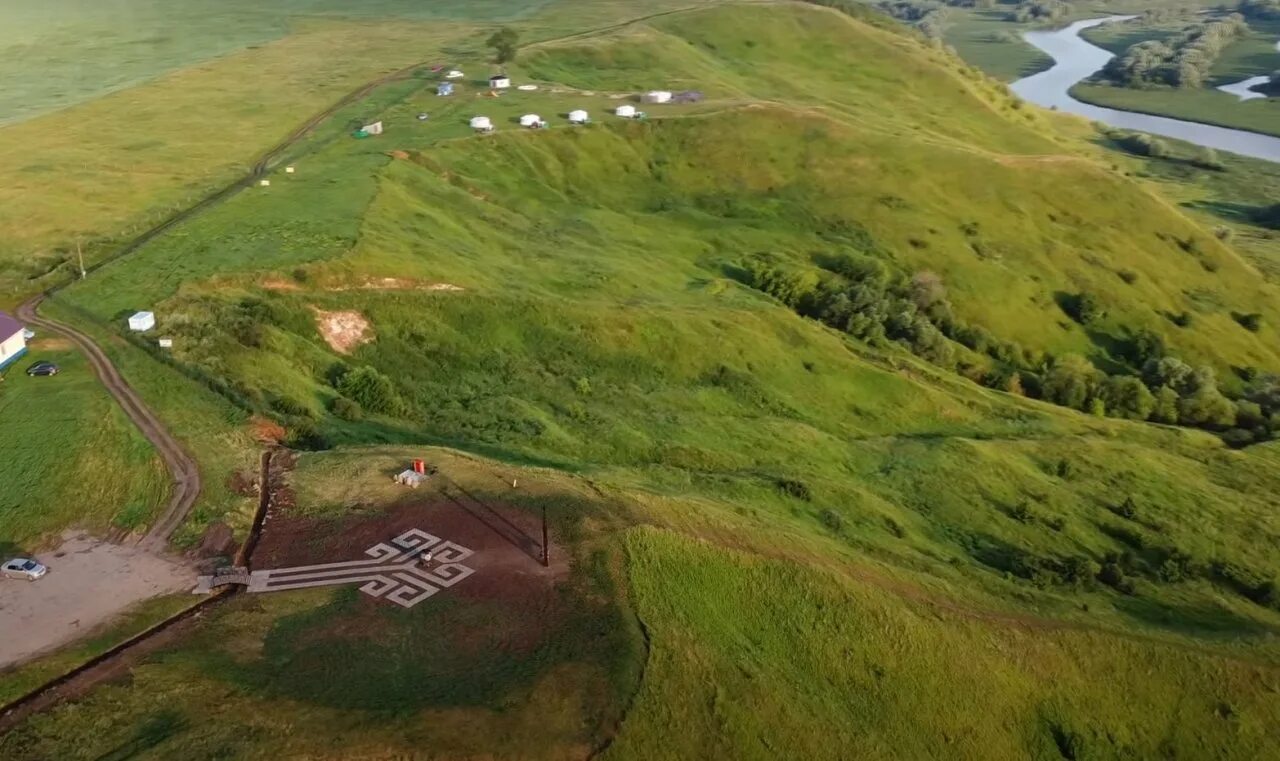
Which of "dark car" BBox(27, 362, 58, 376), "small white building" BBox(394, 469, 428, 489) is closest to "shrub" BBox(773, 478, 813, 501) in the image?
"small white building" BBox(394, 469, 428, 489)

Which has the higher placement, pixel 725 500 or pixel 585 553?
pixel 585 553

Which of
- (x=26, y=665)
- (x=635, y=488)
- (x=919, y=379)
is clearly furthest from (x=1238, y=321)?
(x=26, y=665)

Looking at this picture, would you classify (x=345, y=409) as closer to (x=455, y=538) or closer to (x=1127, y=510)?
(x=455, y=538)

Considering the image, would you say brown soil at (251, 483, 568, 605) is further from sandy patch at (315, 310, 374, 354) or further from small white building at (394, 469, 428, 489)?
sandy patch at (315, 310, 374, 354)

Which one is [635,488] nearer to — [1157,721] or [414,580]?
[414,580]

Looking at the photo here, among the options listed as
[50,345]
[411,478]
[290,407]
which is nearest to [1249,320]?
[411,478]

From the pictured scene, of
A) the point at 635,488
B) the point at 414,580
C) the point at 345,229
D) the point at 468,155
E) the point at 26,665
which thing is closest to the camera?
the point at 26,665
